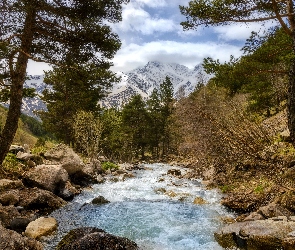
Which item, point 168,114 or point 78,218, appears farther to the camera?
point 168,114

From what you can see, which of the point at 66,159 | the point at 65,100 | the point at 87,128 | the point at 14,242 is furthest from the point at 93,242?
the point at 65,100

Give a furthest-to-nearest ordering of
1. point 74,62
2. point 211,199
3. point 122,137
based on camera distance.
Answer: point 122,137 < point 211,199 < point 74,62

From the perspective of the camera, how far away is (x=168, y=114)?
53938mm

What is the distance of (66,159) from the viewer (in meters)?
16.7

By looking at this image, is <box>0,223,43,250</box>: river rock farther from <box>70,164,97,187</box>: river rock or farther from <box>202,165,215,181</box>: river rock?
<box>202,165,215,181</box>: river rock

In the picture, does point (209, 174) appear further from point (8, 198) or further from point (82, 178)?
point (8, 198)

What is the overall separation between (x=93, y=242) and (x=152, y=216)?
4399 mm

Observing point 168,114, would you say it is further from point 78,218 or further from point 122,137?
point 78,218

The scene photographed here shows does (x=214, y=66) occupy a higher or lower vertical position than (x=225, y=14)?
lower

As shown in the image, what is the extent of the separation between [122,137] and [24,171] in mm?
26074

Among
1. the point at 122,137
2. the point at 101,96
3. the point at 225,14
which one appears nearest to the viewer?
the point at 225,14

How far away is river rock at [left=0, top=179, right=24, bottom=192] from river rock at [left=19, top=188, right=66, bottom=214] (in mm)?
484

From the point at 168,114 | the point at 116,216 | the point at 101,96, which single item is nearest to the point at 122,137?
the point at 101,96

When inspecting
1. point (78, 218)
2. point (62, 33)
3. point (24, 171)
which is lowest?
point (78, 218)
